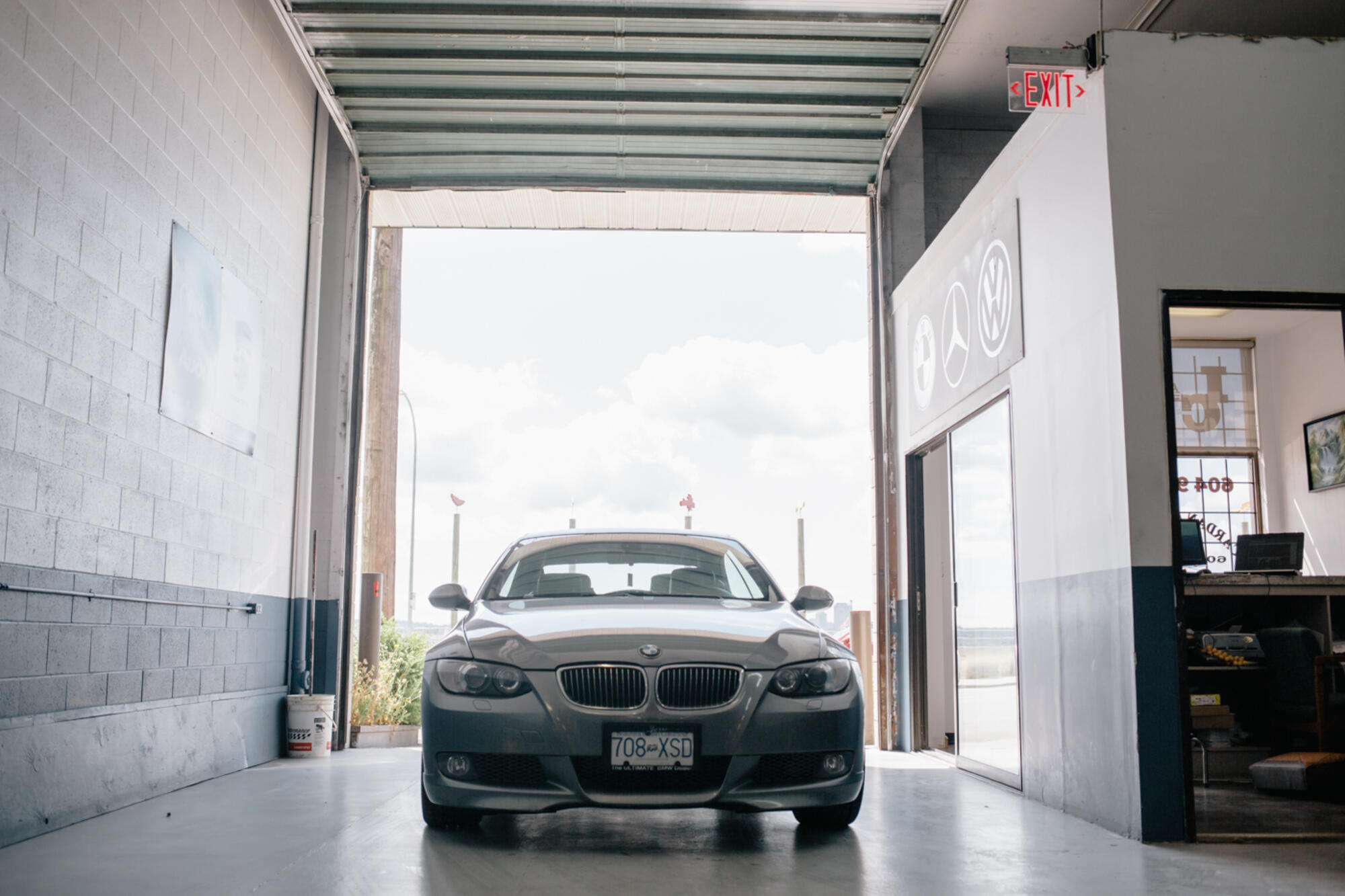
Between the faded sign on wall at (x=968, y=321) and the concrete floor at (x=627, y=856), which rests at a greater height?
the faded sign on wall at (x=968, y=321)

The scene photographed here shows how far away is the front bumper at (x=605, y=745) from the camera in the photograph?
4.01 meters

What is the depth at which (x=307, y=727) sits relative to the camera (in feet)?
27.1

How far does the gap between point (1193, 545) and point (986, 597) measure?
1.55 metres

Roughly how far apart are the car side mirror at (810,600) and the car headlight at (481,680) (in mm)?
1587

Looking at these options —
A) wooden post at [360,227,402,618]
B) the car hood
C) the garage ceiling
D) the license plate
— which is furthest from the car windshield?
wooden post at [360,227,402,618]

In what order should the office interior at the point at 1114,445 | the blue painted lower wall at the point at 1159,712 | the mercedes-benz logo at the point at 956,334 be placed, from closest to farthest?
the blue painted lower wall at the point at 1159,712 < the office interior at the point at 1114,445 < the mercedes-benz logo at the point at 956,334

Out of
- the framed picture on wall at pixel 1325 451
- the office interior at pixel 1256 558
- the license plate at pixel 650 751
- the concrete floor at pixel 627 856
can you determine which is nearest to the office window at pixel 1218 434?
the office interior at pixel 1256 558

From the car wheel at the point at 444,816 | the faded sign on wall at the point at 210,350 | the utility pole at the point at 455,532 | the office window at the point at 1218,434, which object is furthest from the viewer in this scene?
the utility pole at the point at 455,532

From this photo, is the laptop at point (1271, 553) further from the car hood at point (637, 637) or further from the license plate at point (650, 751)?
the license plate at point (650, 751)

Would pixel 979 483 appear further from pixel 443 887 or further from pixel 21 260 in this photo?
pixel 21 260

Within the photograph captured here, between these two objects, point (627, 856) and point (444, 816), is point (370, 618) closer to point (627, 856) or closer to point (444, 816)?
point (444, 816)

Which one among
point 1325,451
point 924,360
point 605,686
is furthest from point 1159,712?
point 1325,451

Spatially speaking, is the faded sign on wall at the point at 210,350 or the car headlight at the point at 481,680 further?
the faded sign on wall at the point at 210,350

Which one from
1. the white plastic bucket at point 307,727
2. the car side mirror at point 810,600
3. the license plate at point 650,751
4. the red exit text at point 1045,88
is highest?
the red exit text at point 1045,88
